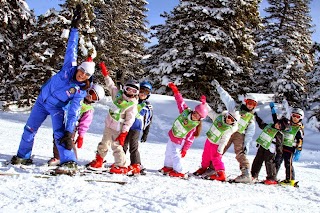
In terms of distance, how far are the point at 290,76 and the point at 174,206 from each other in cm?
1987

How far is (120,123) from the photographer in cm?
628

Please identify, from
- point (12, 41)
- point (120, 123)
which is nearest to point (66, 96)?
point (120, 123)

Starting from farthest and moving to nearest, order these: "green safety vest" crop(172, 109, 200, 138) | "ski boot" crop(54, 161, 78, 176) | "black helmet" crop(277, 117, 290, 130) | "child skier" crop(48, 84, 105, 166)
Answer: "black helmet" crop(277, 117, 290, 130)
"green safety vest" crop(172, 109, 200, 138)
"child skier" crop(48, 84, 105, 166)
"ski boot" crop(54, 161, 78, 176)

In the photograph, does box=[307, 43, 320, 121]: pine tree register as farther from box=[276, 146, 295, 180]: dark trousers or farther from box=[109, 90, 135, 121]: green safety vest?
box=[109, 90, 135, 121]: green safety vest

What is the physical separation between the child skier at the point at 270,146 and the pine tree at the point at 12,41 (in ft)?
40.3

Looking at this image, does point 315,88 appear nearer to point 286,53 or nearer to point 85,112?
point 286,53

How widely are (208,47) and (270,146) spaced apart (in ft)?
38.1

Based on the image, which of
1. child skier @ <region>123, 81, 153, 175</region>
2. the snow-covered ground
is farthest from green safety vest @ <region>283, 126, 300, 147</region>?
child skier @ <region>123, 81, 153, 175</region>

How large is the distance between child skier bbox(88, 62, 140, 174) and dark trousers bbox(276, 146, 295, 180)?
3.52 m

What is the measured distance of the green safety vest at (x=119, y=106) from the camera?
6211 mm

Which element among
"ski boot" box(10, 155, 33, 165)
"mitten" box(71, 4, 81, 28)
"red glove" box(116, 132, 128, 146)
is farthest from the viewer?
"red glove" box(116, 132, 128, 146)

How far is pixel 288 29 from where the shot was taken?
2581cm

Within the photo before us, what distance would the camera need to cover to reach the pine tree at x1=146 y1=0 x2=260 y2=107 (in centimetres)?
1778

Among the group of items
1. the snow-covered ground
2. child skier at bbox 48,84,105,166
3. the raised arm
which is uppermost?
the raised arm
